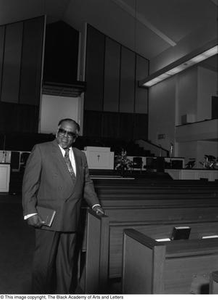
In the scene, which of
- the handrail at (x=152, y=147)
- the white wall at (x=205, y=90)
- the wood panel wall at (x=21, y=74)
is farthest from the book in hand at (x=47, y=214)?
the wood panel wall at (x=21, y=74)

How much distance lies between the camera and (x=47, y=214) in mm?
1801

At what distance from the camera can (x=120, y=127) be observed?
43.5ft

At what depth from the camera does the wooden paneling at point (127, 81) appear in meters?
13.3

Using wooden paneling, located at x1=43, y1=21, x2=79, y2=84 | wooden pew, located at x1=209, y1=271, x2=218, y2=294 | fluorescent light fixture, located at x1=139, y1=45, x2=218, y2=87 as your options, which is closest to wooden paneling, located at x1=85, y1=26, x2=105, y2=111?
wooden paneling, located at x1=43, y1=21, x2=79, y2=84

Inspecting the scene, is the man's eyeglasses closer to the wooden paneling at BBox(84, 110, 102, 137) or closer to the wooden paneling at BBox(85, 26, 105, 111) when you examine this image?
the wooden paneling at BBox(84, 110, 102, 137)

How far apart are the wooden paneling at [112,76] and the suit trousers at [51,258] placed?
1142 cm

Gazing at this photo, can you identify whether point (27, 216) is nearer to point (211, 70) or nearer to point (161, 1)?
point (161, 1)

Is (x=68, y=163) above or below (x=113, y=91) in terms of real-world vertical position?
below

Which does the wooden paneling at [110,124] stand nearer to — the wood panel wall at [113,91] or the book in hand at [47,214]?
the wood panel wall at [113,91]

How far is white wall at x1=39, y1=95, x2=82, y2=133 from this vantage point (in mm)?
13406

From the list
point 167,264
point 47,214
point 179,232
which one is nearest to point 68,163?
point 47,214

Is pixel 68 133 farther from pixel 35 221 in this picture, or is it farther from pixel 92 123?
pixel 92 123

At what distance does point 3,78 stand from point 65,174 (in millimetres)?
11311

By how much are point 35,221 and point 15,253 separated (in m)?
1.62
